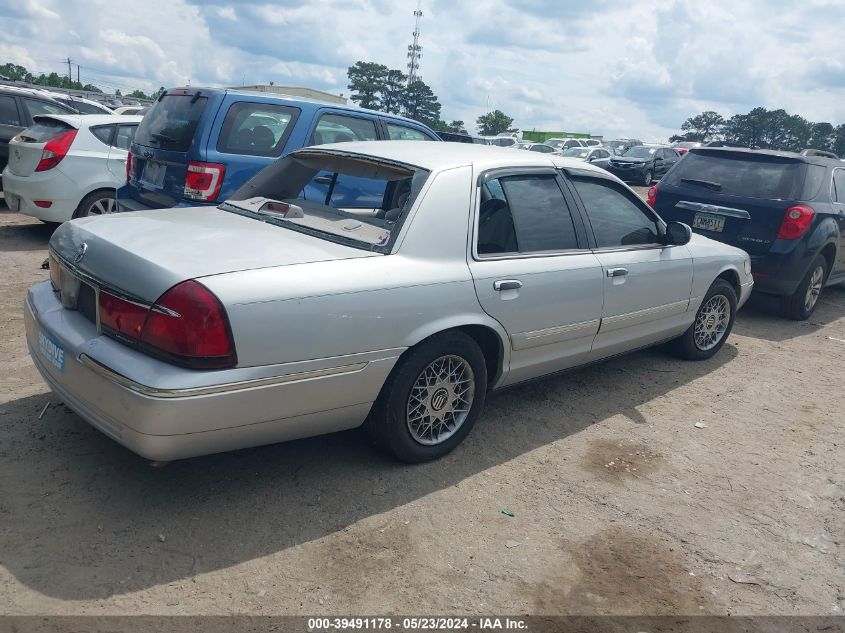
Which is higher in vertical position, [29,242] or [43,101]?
[43,101]

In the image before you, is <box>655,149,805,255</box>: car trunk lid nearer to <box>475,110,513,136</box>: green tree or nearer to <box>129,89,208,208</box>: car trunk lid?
<box>129,89,208,208</box>: car trunk lid

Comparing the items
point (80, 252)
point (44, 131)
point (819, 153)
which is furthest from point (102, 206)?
point (819, 153)

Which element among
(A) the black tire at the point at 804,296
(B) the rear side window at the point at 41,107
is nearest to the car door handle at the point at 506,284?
(A) the black tire at the point at 804,296

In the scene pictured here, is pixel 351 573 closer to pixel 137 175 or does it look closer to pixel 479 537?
pixel 479 537

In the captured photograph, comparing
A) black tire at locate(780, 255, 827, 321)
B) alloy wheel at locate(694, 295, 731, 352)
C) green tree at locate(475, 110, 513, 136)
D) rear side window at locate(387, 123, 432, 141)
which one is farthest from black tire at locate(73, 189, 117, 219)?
green tree at locate(475, 110, 513, 136)

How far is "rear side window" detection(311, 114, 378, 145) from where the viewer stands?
21.6 ft

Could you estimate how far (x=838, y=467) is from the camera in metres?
4.25

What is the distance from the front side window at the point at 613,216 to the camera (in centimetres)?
458

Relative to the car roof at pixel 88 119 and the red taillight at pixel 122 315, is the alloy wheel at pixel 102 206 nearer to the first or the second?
the car roof at pixel 88 119

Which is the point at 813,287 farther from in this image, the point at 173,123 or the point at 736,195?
the point at 173,123

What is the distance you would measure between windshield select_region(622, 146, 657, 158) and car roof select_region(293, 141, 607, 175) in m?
23.4

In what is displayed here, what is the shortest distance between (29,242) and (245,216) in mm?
5542

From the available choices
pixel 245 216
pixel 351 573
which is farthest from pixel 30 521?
pixel 245 216

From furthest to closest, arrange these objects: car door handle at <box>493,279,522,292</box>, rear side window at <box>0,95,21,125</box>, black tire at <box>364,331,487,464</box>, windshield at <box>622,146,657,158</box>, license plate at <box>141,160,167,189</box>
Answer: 1. windshield at <box>622,146,657,158</box>
2. rear side window at <box>0,95,21,125</box>
3. license plate at <box>141,160,167,189</box>
4. car door handle at <box>493,279,522,292</box>
5. black tire at <box>364,331,487,464</box>
